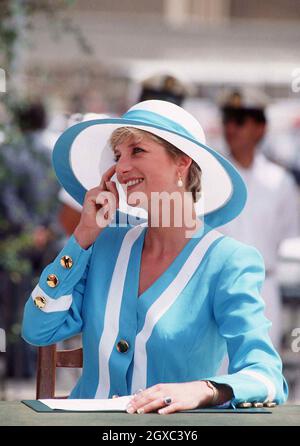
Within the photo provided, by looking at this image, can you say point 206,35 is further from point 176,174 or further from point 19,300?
point 176,174

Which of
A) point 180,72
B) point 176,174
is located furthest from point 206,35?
point 176,174

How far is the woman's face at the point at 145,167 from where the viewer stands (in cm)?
295

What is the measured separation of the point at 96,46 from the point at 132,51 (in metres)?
0.20

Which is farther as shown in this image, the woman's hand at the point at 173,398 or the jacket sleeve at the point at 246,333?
the jacket sleeve at the point at 246,333

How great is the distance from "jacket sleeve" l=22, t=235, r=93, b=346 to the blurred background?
8.86 feet

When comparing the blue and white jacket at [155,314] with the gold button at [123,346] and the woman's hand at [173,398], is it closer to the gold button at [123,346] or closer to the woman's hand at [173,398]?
the gold button at [123,346]

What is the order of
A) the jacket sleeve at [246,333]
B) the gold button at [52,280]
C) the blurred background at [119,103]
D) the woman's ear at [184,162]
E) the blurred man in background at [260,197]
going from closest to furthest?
the jacket sleeve at [246,333], the gold button at [52,280], the woman's ear at [184,162], the blurred man in background at [260,197], the blurred background at [119,103]

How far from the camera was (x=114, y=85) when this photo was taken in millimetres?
7344

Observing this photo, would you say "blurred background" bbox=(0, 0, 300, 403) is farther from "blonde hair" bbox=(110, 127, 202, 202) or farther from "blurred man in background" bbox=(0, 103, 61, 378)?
"blonde hair" bbox=(110, 127, 202, 202)

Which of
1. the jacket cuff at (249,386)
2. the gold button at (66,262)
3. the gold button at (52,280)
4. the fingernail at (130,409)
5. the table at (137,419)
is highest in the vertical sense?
the gold button at (66,262)

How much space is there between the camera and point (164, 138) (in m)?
2.96

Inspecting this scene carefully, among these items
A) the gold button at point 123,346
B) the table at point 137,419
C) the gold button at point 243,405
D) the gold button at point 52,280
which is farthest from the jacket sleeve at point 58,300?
the gold button at point 243,405

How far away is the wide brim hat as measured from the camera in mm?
2918

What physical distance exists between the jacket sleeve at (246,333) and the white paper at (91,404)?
192mm
